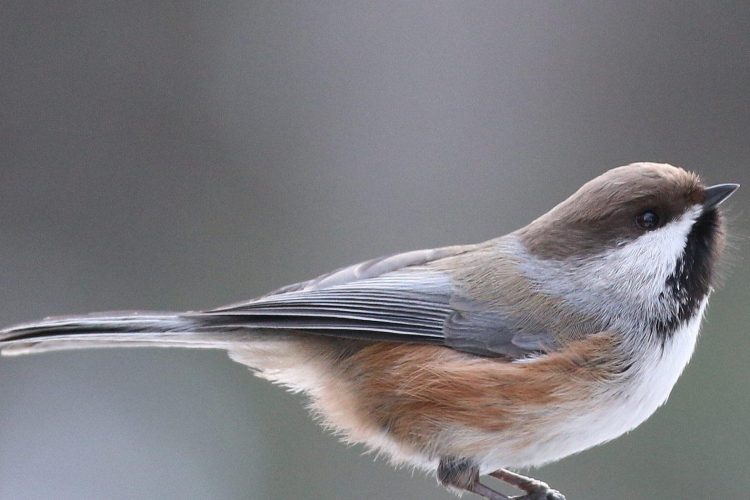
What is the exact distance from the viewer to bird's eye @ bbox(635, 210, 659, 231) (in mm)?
2021

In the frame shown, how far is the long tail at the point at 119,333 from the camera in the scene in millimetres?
1934

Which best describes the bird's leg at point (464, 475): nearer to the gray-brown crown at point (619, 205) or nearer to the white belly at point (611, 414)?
the white belly at point (611, 414)

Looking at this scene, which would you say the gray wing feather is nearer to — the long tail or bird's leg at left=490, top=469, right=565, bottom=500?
the long tail

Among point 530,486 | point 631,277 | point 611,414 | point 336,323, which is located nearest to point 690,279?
point 631,277

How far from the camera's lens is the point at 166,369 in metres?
4.08

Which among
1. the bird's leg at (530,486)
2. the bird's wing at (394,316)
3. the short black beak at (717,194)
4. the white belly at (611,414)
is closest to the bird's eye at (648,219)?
Answer: the short black beak at (717,194)

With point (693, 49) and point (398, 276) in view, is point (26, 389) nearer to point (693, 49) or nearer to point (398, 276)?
point (398, 276)

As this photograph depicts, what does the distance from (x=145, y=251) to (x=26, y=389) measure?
949mm

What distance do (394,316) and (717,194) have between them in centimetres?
82

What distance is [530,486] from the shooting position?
7.09 feet

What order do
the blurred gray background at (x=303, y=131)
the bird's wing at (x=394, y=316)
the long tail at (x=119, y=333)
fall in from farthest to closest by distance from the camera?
the blurred gray background at (x=303, y=131) < the bird's wing at (x=394, y=316) < the long tail at (x=119, y=333)

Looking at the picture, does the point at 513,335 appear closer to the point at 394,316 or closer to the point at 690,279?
the point at 394,316

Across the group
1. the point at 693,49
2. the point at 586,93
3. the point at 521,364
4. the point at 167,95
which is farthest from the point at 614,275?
the point at 167,95

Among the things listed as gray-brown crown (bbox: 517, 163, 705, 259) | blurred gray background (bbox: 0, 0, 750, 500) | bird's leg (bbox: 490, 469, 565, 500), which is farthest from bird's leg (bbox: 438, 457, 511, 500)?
blurred gray background (bbox: 0, 0, 750, 500)
